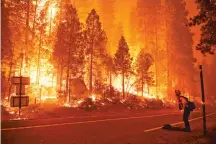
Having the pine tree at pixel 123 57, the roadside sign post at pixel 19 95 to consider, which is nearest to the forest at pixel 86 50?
the pine tree at pixel 123 57

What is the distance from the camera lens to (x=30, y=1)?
2805 cm

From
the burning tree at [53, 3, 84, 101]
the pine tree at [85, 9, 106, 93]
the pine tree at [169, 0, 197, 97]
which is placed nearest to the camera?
the burning tree at [53, 3, 84, 101]

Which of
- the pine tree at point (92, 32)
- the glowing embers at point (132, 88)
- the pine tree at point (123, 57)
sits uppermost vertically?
the pine tree at point (92, 32)

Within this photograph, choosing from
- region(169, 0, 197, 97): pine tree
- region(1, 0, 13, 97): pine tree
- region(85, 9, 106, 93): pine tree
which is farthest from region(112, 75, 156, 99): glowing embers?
region(1, 0, 13, 97): pine tree

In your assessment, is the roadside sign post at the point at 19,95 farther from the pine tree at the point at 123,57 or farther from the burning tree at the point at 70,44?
the pine tree at the point at 123,57

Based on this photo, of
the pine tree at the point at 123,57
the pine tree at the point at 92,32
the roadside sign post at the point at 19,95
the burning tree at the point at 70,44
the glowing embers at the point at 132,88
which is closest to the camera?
the roadside sign post at the point at 19,95

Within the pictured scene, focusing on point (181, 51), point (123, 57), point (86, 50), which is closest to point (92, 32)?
point (86, 50)

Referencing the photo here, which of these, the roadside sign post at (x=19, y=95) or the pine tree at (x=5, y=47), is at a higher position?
the pine tree at (x=5, y=47)

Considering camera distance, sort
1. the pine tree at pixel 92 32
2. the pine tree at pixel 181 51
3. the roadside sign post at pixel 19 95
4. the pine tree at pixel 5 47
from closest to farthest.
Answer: the roadside sign post at pixel 19 95 → the pine tree at pixel 5 47 → the pine tree at pixel 92 32 → the pine tree at pixel 181 51

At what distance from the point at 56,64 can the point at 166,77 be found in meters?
28.6

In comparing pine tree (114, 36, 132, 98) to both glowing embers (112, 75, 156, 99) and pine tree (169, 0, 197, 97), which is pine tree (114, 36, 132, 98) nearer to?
glowing embers (112, 75, 156, 99)

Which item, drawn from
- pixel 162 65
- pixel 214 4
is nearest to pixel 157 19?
pixel 162 65

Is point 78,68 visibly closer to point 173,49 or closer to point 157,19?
point 173,49

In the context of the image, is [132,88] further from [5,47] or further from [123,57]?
[5,47]
